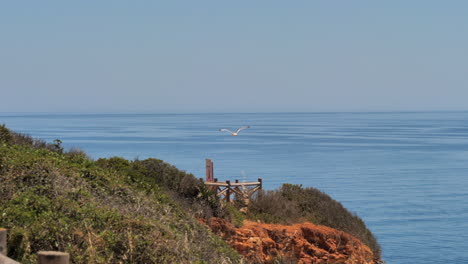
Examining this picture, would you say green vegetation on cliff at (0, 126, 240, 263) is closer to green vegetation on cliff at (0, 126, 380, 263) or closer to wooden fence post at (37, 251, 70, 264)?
green vegetation on cliff at (0, 126, 380, 263)

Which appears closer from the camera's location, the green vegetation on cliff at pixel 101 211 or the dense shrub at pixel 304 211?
the green vegetation on cliff at pixel 101 211

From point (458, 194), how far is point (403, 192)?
5.56 metres

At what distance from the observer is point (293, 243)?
25031 mm

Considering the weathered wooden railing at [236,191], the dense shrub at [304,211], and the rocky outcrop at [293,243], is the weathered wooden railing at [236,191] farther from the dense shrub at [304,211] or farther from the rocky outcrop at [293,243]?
the rocky outcrop at [293,243]

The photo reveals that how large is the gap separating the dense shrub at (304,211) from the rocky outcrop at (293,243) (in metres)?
1.24

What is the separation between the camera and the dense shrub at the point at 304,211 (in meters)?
27.3

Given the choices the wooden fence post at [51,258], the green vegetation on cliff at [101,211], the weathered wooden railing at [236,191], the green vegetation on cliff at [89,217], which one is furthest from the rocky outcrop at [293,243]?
the wooden fence post at [51,258]

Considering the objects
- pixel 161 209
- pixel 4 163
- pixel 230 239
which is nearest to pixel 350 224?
pixel 230 239

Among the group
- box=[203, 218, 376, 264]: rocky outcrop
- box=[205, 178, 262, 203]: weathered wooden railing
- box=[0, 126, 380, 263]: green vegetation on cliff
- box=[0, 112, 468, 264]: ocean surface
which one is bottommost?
box=[0, 112, 468, 264]: ocean surface

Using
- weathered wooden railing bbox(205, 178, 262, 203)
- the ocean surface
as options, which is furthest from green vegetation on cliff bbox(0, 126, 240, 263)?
the ocean surface

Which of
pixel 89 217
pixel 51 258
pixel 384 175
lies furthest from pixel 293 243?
pixel 384 175

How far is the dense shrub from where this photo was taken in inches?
1076

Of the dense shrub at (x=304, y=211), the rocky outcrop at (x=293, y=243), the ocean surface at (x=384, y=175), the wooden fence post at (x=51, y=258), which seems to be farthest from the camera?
the ocean surface at (x=384, y=175)

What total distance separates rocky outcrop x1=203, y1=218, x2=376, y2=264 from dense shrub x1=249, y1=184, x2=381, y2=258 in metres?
1.24
